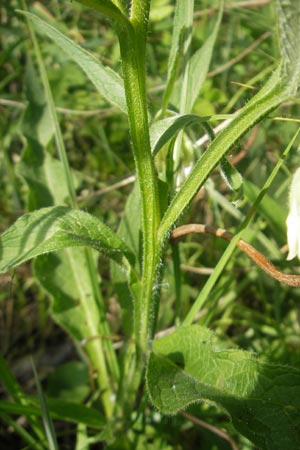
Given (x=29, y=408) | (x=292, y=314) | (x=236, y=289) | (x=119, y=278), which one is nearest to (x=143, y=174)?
(x=119, y=278)

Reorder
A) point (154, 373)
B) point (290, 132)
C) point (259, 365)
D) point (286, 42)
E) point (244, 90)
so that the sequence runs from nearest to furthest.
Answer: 1. point (286, 42)
2. point (259, 365)
3. point (154, 373)
4. point (290, 132)
5. point (244, 90)

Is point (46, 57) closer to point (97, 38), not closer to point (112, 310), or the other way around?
point (97, 38)

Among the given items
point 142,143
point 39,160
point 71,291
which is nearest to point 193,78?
point 142,143

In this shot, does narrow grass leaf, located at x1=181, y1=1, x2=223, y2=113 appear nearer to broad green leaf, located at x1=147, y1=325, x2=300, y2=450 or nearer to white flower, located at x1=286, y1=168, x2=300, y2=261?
white flower, located at x1=286, y1=168, x2=300, y2=261

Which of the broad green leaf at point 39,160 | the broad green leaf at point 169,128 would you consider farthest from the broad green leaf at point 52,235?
the broad green leaf at point 39,160

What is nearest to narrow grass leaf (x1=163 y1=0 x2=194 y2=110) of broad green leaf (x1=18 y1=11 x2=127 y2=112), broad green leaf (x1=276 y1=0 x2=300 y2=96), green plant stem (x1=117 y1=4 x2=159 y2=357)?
broad green leaf (x1=18 y1=11 x2=127 y2=112)

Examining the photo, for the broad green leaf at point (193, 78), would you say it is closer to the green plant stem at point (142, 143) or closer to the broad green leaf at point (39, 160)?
the green plant stem at point (142, 143)

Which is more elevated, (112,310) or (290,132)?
Result: (290,132)

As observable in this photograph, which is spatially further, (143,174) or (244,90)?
(244,90)

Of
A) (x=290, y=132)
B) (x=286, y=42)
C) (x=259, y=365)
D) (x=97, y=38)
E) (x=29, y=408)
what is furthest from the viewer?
(x=97, y=38)
